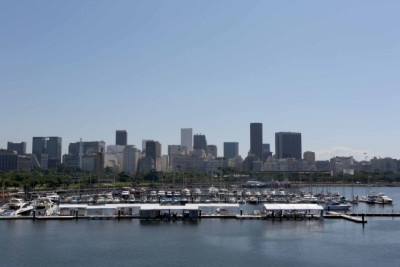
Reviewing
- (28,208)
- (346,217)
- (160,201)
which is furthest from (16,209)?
(346,217)

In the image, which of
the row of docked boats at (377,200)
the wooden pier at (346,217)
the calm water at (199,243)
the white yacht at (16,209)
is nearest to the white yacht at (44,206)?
the white yacht at (16,209)

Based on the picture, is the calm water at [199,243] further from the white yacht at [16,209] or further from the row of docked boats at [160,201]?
the row of docked boats at [160,201]

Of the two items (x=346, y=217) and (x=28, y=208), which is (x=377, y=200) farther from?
(x=28, y=208)

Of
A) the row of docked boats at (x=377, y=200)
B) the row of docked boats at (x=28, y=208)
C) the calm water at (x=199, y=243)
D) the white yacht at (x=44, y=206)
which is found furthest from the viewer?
the row of docked boats at (x=377, y=200)

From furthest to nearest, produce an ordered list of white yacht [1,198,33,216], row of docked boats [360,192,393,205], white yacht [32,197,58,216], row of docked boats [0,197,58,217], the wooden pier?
row of docked boats [360,192,393,205], white yacht [32,197,58,216], row of docked boats [0,197,58,217], white yacht [1,198,33,216], the wooden pier

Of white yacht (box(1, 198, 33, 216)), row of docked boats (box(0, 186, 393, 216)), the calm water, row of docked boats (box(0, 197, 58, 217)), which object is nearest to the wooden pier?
the calm water

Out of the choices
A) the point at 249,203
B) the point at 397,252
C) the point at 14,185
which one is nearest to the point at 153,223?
the point at 397,252

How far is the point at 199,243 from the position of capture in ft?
126

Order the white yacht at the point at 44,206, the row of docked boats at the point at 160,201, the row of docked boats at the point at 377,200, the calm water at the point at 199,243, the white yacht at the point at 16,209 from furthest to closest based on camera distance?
the row of docked boats at the point at 377,200 < the row of docked boats at the point at 160,201 < the white yacht at the point at 44,206 < the white yacht at the point at 16,209 < the calm water at the point at 199,243

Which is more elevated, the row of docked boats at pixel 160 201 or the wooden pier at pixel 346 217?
the row of docked boats at pixel 160 201

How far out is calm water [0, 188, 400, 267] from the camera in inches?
1299

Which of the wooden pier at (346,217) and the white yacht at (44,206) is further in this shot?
the white yacht at (44,206)

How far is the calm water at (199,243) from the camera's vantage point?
33.0m

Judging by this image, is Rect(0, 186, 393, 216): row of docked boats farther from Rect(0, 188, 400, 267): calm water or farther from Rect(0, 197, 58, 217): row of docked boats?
Rect(0, 188, 400, 267): calm water
